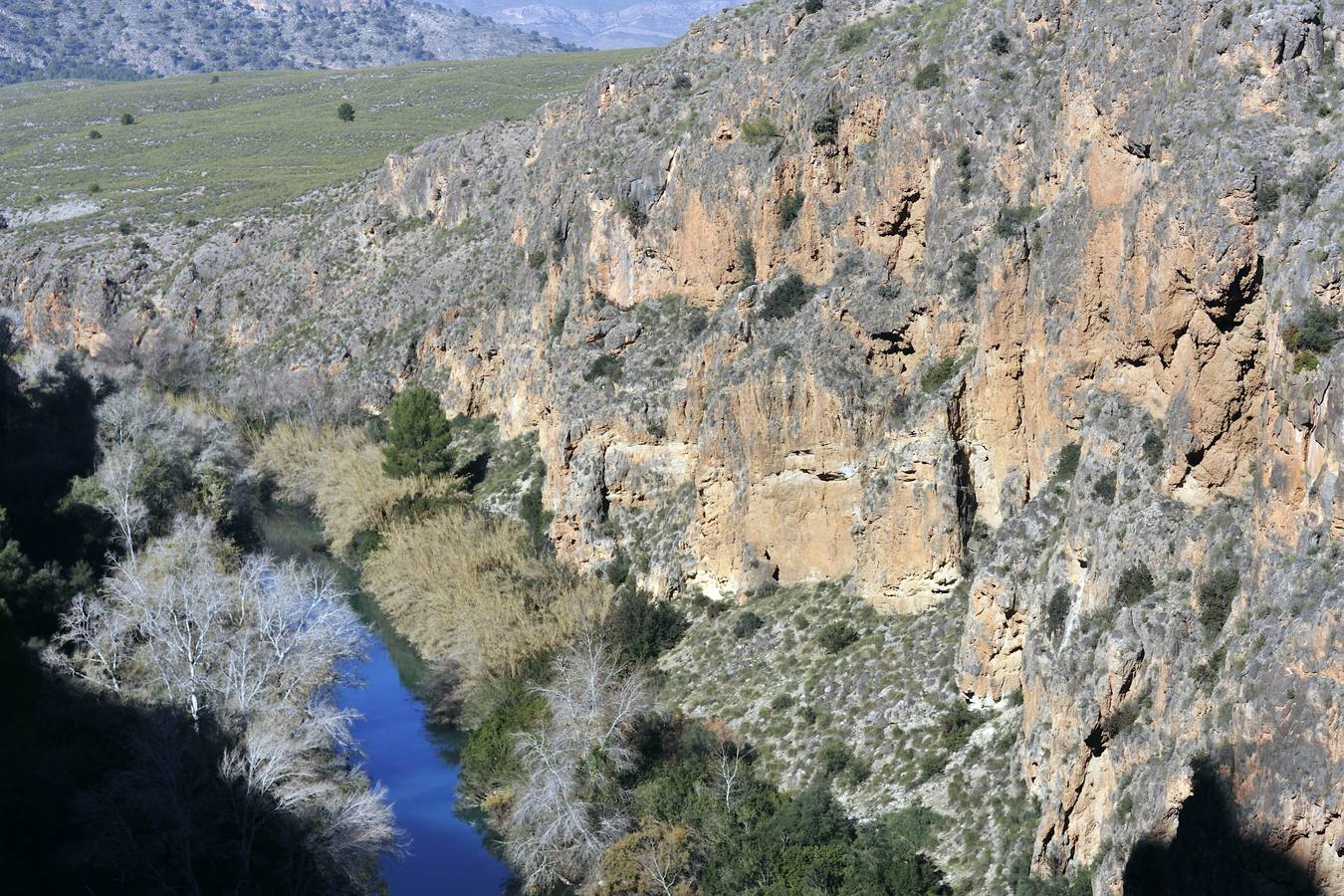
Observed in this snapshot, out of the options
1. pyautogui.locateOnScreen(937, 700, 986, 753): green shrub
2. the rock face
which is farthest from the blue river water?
pyautogui.locateOnScreen(937, 700, 986, 753): green shrub

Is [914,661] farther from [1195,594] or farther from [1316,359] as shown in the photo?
[1316,359]

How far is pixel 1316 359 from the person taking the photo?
1292 inches

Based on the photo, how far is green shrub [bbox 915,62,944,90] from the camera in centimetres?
5694

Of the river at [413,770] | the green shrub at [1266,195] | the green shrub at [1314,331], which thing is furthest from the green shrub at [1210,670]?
the river at [413,770]

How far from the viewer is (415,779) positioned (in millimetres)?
57531

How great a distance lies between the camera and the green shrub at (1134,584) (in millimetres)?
37491

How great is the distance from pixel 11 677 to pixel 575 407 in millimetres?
31186

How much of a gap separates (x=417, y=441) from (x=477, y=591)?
1803 centimetres

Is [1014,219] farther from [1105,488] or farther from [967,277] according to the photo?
[1105,488]

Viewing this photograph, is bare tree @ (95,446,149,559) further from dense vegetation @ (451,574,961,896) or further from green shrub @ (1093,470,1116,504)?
green shrub @ (1093,470,1116,504)

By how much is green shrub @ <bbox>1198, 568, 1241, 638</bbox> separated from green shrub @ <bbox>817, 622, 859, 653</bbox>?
18.7 meters

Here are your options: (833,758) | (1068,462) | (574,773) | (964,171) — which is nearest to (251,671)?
(574,773)

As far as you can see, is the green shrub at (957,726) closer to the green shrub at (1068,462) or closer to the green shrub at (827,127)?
the green shrub at (1068,462)

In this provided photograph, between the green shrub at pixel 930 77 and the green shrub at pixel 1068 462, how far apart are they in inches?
716
